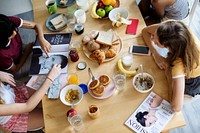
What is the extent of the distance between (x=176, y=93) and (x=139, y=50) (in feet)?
1.40

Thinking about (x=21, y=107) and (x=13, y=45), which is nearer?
(x=21, y=107)

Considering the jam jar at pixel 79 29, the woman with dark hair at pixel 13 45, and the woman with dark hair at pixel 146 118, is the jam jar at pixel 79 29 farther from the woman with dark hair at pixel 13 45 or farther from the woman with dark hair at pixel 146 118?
the woman with dark hair at pixel 146 118

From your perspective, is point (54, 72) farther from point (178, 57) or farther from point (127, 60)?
point (178, 57)

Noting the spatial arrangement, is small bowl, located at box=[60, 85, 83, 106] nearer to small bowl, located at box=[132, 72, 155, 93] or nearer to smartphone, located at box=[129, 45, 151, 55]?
small bowl, located at box=[132, 72, 155, 93]

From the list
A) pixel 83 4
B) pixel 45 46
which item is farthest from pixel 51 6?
pixel 45 46

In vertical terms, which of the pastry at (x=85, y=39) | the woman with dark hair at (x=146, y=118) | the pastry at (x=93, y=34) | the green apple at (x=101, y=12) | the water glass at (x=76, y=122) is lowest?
the water glass at (x=76, y=122)

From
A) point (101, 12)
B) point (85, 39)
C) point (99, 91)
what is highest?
point (101, 12)

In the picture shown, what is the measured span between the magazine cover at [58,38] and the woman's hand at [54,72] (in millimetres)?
253

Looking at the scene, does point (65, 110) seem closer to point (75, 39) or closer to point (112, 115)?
point (112, 115)

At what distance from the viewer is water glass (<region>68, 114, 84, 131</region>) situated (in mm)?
1457

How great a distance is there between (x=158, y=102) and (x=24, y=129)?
0.96 metres

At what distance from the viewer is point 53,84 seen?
1.68 metres

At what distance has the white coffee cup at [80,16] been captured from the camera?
1.96 meters

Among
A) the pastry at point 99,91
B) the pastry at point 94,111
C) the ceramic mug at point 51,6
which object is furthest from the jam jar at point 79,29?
the pastry at point 94,111
